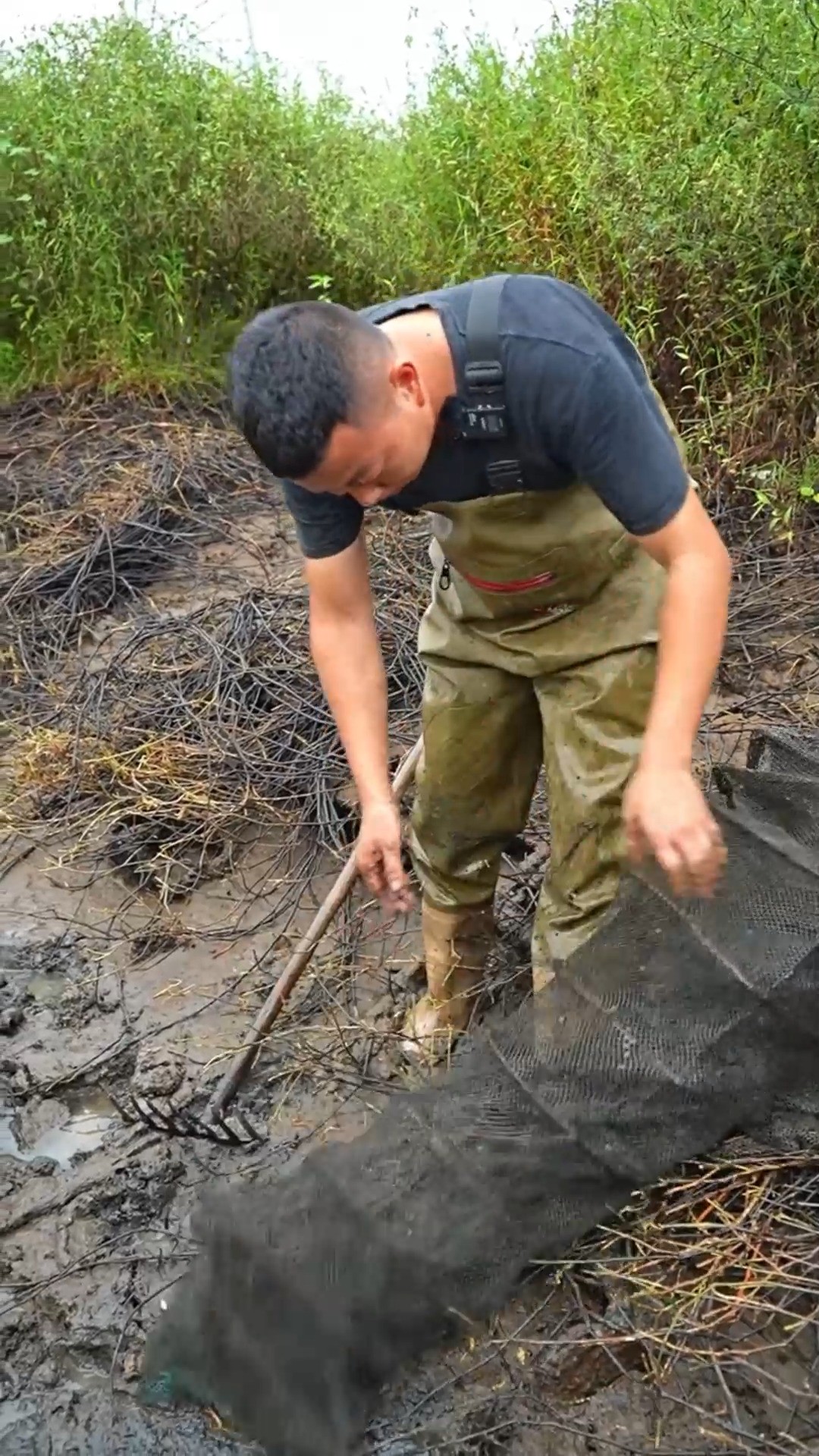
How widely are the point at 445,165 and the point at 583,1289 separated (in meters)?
4.92

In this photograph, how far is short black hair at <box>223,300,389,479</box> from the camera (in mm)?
1735

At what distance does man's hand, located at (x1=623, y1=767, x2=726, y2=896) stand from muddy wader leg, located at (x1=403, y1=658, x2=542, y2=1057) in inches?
30.1

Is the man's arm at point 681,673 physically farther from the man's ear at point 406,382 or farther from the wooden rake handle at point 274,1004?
the wooden rake handle at point 274,1004

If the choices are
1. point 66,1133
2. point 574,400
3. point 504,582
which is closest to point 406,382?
point 574,400

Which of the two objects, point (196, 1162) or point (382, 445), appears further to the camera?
point (196, 1162)

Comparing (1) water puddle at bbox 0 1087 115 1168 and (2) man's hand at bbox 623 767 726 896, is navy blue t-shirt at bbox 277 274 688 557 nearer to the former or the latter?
(2) man's hand at bbox 623 767 726 896

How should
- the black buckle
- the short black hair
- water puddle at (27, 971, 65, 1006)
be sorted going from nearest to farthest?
1. the short black hair
2. the black buckle
3. water puddle at (27, 971, 65, 1006)

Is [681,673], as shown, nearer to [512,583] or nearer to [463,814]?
[512,583]

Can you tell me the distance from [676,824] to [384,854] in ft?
2.12

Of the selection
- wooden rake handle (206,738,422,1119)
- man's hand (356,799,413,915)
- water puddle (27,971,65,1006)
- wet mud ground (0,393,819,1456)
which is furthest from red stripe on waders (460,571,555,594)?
water puddle (27,971,65,1006)

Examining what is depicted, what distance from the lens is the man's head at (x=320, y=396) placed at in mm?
1738

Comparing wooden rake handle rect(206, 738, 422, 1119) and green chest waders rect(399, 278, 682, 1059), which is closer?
green chest waders rect(399, 278, 682, 1059)

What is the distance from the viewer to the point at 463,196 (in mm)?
5457

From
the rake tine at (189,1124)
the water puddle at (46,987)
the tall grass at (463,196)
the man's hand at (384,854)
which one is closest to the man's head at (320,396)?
the man's hand at (384,854)
